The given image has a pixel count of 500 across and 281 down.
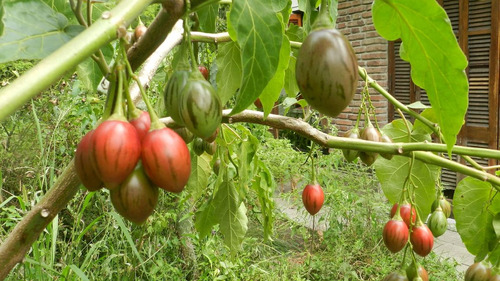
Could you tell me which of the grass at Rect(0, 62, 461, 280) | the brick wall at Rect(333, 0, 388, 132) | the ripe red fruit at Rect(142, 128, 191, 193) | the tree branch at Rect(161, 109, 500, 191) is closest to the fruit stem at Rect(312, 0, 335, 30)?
the ripe red fruit at Rect(142, 128, 191, 193)

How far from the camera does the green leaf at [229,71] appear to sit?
0.92 meters

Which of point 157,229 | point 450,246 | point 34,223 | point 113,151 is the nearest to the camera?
point 113,151

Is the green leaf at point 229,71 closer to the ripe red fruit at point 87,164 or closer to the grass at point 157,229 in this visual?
the ripe red fruit at point 87,164

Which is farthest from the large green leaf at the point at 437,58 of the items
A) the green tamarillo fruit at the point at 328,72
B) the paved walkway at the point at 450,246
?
the paved walkway at the point at 450,246

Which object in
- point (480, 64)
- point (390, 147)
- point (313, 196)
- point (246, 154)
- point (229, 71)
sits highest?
point (229, 71)

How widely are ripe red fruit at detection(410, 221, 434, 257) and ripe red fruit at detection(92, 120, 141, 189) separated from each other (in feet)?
3.33

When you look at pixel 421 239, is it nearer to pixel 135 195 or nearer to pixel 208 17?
pixel 208 17

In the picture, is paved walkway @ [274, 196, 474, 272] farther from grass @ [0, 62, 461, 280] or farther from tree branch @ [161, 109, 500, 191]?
tree branch @ [161, 109, 500, 191]

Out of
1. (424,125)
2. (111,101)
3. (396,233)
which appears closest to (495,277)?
(396,233)

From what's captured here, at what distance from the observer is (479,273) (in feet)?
3.56

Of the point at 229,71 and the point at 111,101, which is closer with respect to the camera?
the point at 111,101

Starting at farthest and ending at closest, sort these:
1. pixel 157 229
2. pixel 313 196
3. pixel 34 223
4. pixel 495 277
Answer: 1. pixel 157 229
2. pixel 313 196
3. pixel 495 277
4. pixel 34 223

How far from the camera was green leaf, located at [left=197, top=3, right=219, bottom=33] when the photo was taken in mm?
837

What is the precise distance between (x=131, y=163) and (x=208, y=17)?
0.50 m
